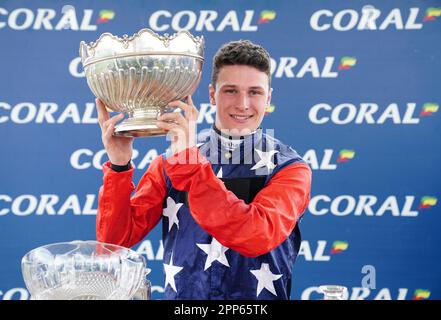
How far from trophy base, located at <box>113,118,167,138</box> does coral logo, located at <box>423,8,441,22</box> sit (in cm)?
239

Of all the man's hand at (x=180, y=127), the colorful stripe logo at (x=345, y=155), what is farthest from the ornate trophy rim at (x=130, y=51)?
the colorful stripe logo at (x=345, y=155)

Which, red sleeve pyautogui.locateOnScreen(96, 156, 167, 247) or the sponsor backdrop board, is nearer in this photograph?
red sleeve pyautogui.locateOnScreen(96, 156, 167, 247)

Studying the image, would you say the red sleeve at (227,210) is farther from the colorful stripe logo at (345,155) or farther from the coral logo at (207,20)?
the coral logo at (207,20)

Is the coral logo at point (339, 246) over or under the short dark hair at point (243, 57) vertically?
under

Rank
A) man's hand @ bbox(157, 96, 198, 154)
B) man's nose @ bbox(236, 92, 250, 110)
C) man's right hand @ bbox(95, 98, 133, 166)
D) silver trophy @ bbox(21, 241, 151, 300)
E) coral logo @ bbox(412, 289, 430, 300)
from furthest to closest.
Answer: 1. coral logo @ bbox(412, 289, 430, 300)
2. man's nose @ bbox(236, 92, 250, 110)
3. man's right hand @ bbox(95, 98, 133, 166)
4. man's hand @ bbox(157, 96, 198, 154)
5. silver trophy @ bbox(21, 241, 151, 300)

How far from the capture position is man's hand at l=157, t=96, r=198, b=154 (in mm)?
1447

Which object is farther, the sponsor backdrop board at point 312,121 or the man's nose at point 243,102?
the sponsor backdrop board at point 312,121

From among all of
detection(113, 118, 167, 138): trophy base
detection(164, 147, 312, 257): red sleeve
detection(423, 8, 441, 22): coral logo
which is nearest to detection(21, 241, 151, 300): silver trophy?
detection(164, 147, 312, 257): red sleeve

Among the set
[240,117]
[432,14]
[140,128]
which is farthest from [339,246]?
[140,128]

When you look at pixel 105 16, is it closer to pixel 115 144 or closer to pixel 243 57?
pixel 243 57

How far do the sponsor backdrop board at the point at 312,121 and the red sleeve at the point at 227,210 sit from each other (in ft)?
5.93

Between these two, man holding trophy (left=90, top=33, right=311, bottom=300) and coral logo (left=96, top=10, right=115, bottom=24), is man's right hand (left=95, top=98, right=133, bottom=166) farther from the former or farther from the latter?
coral logo (left=96, top=10, right=115, bottom=24)

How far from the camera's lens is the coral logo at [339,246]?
3.38 meters
